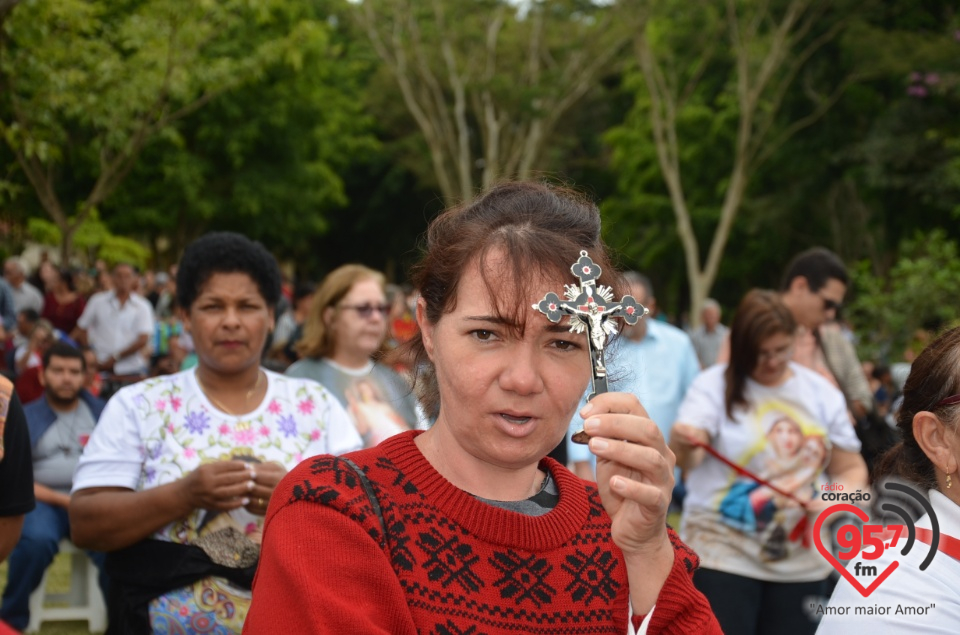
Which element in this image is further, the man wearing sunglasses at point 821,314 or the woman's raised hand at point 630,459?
the man wearing sunglasses at point 821,314

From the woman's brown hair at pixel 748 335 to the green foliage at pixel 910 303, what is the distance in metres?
11.3

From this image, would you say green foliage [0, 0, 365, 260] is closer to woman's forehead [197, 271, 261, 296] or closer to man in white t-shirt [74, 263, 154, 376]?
man in white t-shirt [74, 263, 154, 376]

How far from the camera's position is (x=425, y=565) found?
2.12 meters

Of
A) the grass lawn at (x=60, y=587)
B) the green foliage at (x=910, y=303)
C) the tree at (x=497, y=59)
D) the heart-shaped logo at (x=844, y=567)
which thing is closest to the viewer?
the heart-shaped logo at (x=844, y=567)

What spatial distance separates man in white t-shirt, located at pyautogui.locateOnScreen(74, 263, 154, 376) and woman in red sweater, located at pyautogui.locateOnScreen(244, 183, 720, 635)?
33.7 ft

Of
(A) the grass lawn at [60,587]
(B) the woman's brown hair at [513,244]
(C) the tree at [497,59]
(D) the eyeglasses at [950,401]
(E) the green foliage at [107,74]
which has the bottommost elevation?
(A) the grass lawn at [60,587]

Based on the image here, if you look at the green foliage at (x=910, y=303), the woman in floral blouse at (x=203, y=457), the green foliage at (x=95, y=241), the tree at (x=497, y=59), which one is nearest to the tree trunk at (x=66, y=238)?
the green foliage at (x=95, y=241)

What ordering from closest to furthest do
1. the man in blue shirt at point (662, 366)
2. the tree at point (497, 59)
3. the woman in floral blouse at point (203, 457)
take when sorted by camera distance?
1. the woman in floral blouse at point (203, 457)
2. the man in blue shirt at point (662, 366)
3. the tree at point (497, 59)

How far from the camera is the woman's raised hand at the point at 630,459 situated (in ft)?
6.39

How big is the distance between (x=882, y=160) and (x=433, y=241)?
21112 millimetres

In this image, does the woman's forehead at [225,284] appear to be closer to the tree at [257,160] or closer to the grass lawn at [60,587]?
the grass lawn at [60,587]

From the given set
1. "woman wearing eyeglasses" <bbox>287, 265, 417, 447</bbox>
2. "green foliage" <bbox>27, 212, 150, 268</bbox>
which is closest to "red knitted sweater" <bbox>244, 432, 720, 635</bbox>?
"woman wearing eyeglasses" <bbox>287, 265, 417, 447</bbox>

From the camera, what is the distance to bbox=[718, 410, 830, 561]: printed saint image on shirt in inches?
183

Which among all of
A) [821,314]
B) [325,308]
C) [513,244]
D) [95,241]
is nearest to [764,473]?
[821,314]
